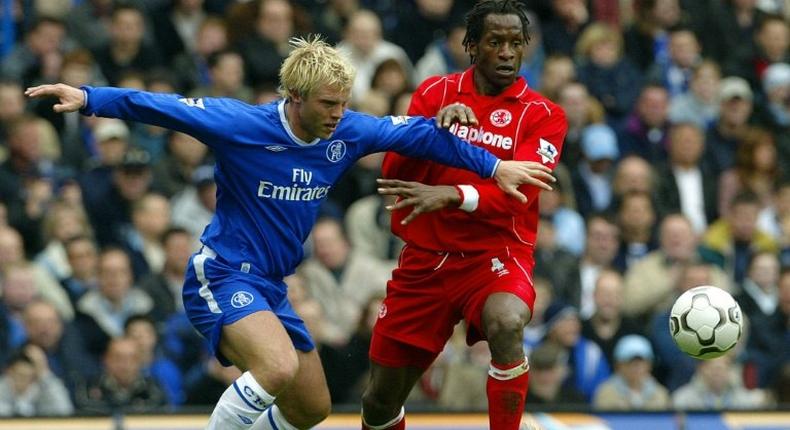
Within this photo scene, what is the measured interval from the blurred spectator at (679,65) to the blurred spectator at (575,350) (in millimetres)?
4004

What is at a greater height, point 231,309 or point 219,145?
point 219,145

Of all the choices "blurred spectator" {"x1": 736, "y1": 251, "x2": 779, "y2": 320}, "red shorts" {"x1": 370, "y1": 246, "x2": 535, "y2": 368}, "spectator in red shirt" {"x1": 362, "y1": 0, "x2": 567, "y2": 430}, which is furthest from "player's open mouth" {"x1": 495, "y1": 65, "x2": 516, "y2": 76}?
"blurred spectator" {"x1": 736, "y1": 251, "x2": 779, "y2": 320}

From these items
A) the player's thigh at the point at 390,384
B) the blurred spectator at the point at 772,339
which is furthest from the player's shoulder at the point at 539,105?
the blurred spectator at the point at 772,339

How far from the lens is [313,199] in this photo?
959 cm

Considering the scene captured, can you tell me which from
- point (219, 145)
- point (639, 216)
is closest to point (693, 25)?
point (639, 216)

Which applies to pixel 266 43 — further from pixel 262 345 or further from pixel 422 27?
pixel 262 345

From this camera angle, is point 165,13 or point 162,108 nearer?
point 162,108

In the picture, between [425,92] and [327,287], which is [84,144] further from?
[425,92]

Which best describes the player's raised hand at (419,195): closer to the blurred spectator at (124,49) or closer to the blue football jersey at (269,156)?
the blue football jersey at (269,156)

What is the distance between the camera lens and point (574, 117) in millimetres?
15633

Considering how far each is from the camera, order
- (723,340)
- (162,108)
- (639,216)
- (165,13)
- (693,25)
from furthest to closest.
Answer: (693,25), (165,13), (639,216), (723,340), (162,108)

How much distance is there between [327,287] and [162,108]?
4.87 meters

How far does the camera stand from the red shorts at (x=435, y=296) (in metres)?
9.71

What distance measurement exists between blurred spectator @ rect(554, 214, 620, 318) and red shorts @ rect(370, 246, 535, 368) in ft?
14.2
